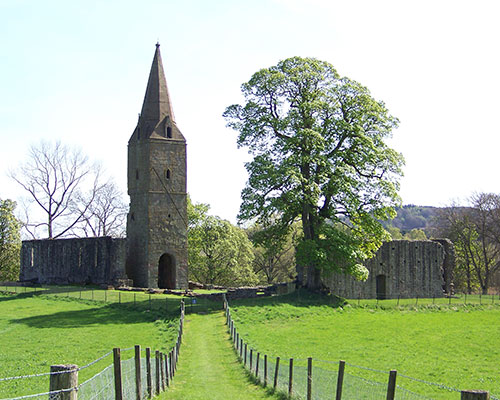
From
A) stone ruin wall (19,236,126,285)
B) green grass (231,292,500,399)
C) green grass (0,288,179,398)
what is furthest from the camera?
stone ruin wall (19,236,126,285)

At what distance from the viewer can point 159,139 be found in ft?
A: 167

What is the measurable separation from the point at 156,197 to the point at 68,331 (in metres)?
21.2

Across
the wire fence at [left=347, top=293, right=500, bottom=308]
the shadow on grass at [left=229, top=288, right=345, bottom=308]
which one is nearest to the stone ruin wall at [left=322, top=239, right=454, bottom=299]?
the wire fence at [left=347, top=293, right=500, bottom=308]

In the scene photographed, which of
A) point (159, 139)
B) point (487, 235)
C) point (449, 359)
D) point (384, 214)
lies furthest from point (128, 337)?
point (487, 235)

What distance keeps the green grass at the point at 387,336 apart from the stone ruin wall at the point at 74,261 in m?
15.1

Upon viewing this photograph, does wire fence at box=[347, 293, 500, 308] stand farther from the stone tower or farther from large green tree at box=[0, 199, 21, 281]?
large green tree at box=[0, 199, 21, 281]

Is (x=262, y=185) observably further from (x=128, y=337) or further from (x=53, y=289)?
(x=53, y=289)

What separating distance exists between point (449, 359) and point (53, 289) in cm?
3431

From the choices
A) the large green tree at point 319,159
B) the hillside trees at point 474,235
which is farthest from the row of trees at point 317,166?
the hillside trees at point 474,235

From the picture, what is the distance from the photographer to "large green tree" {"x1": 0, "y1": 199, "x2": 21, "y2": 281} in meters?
63.0

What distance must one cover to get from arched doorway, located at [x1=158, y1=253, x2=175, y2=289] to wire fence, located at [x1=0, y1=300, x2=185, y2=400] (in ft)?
99.1

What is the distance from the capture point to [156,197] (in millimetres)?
50625

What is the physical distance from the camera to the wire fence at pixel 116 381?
8789 millimetres

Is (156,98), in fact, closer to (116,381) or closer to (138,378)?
(138,378)
